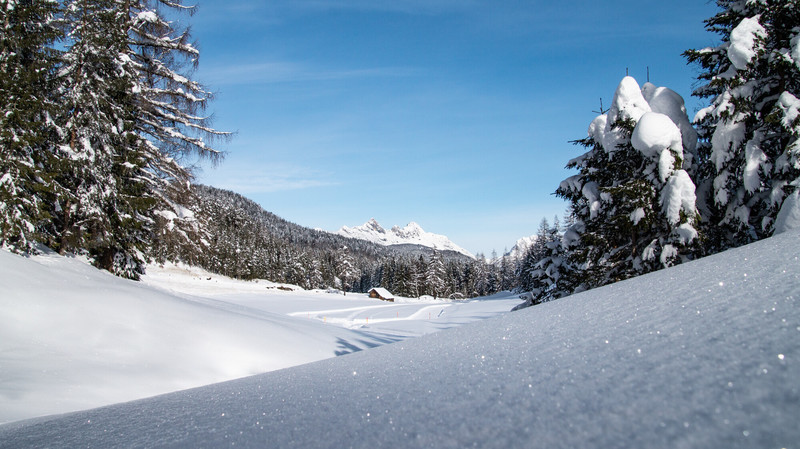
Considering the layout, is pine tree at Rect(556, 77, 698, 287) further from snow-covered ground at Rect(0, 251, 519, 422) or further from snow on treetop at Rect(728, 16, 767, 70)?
snow-covered ground at Rect(0, 251, 519, 422)

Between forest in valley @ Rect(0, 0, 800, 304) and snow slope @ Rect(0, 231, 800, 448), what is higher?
forest in valley @ Rect(0, 0, 800, 304)

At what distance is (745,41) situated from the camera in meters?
8.81

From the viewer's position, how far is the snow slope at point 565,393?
34.3 inches

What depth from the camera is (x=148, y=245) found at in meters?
12.7

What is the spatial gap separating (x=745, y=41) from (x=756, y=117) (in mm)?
1862

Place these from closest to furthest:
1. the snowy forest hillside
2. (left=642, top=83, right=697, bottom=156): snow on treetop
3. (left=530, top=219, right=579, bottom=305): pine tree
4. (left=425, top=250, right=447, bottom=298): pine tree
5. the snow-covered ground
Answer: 1. the snow-covered ground
2. (left=642, top=83, right=697, bottom=156): snow on treetop
3. (left=530, top=219, right=579, bottom=305): pine tree
4. the snowy forest hillside
5. (left=425, top=250, right=447, bottom=298): pine tree

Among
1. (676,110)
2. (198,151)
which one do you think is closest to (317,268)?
(198,151)

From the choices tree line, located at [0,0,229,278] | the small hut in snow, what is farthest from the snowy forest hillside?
tree line, located at [0,0,229,278]

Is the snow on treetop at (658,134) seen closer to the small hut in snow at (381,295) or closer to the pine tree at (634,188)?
the pine tree at (634,188)

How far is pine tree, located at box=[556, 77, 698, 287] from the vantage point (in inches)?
367

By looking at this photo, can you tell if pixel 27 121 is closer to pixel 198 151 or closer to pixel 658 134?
pixel 198 151

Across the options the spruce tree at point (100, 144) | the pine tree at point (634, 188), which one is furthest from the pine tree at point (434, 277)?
the spruce tree at point (100, 144)

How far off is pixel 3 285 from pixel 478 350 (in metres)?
6.82

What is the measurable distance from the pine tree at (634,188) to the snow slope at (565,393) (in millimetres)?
7955
